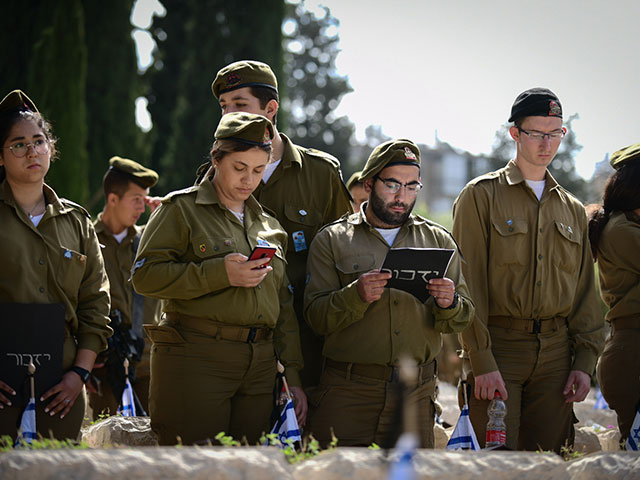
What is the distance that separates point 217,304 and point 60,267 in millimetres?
918

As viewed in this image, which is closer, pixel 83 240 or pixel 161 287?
pixel 161 287

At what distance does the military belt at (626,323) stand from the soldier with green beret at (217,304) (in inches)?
95.5

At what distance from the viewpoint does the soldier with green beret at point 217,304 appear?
12.0ft

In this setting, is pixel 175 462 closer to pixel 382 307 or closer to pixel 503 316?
pixel 382 307

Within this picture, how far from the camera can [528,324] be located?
466 centimetres

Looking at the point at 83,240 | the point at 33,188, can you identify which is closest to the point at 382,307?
the point at 83,240

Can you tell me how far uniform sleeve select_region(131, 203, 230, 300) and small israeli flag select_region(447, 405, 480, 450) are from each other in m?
1.68

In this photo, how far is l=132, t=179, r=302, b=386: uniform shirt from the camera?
3619 millimetres

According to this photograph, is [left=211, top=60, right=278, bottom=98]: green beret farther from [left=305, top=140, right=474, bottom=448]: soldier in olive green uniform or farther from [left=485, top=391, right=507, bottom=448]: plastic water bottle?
[left=485, top=391, right=507, bottom=448]: plastic water bottle

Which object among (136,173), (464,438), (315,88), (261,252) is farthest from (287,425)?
(315,88)

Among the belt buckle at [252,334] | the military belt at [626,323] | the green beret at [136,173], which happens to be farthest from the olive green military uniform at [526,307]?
the green beret at [136,173]

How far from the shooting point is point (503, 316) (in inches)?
185

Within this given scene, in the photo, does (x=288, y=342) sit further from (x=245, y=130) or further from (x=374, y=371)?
(x=245, y=130)

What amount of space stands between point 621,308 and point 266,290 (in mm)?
2620
